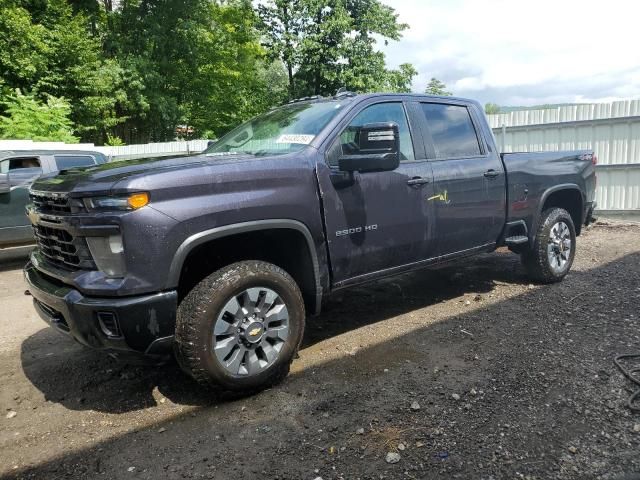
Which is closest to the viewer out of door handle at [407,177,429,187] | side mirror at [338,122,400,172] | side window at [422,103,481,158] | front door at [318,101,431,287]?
side mirror at [338,122,400,172]

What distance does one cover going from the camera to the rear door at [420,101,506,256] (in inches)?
172

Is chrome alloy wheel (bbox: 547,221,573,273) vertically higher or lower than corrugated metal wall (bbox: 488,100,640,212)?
lower

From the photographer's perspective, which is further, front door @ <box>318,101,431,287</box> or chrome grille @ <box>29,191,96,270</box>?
front door @ <box>318,101,431,287</box>

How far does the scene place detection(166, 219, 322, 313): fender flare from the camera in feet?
9.54

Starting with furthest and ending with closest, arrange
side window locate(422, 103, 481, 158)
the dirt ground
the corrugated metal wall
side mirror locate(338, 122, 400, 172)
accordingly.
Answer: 1. the corrugated metal wall
2. side window locate(422, 103, 481, 158)
3. side mirror locate(338, 122, 400, 172)
4. the dirt ground

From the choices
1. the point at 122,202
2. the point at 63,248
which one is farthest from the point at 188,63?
the point at 122,202

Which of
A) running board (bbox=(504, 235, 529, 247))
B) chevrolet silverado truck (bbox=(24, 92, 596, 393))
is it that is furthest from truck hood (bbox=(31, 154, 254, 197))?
running board (bbox=(504, 235, 529, 247))

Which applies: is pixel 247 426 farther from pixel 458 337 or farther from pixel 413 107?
pixel 413 107

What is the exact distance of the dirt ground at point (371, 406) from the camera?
2607mm

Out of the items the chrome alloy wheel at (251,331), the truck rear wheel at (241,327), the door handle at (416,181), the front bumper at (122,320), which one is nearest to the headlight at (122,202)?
the front bumper at (122,320)

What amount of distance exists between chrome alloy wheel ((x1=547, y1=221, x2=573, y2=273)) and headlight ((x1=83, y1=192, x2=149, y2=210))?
14.5ft

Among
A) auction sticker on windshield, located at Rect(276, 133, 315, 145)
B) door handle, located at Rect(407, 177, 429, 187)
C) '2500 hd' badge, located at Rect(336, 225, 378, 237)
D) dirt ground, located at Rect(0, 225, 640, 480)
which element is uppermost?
auction sticker on windshield, located at Rect(276, 133, 315, 145)

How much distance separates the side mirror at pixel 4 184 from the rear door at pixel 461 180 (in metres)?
6.18

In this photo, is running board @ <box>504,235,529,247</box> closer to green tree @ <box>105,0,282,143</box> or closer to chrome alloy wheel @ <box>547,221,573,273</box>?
chrome alloy wheel @ <box>547,221,573,273</box>
